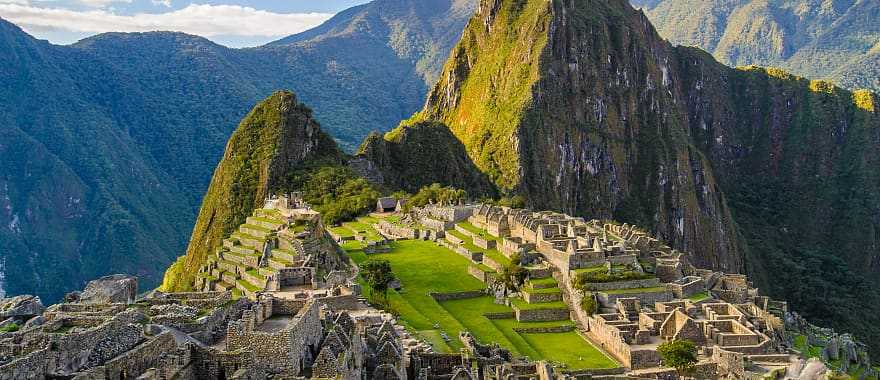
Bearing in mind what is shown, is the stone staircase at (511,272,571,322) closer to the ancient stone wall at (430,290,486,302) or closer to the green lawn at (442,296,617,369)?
the green lawn at (442,296,617,369)

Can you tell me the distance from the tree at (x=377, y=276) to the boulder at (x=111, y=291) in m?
15.5

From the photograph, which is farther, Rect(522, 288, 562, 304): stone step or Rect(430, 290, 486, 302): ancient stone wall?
Rect(430, 290, 486, 302): ancient stone wall

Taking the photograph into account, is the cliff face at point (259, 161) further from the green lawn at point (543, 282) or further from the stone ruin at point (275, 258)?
the green lawn at point (543, 282)

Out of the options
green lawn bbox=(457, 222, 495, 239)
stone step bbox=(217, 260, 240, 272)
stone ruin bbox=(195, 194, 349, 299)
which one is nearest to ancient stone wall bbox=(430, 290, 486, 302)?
stone ruin bbox=(195, 194, 349, 299)

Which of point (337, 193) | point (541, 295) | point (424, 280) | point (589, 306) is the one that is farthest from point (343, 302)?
point (337, 193)

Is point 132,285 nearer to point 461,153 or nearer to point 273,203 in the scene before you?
point 273,203

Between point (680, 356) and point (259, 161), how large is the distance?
253 ft

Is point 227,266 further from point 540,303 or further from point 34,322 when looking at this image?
point 34,322

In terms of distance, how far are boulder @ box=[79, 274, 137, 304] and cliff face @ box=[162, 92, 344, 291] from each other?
58200 mm

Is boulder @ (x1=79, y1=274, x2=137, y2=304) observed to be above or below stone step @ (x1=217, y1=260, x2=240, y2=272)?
above

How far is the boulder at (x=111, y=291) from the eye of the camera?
89.7 feet

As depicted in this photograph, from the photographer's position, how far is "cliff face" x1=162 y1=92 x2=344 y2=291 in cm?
9881

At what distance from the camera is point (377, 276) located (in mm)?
46125

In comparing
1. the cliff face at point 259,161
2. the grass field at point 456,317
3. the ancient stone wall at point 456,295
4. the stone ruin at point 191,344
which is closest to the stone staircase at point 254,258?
the grass field at point 456,317
